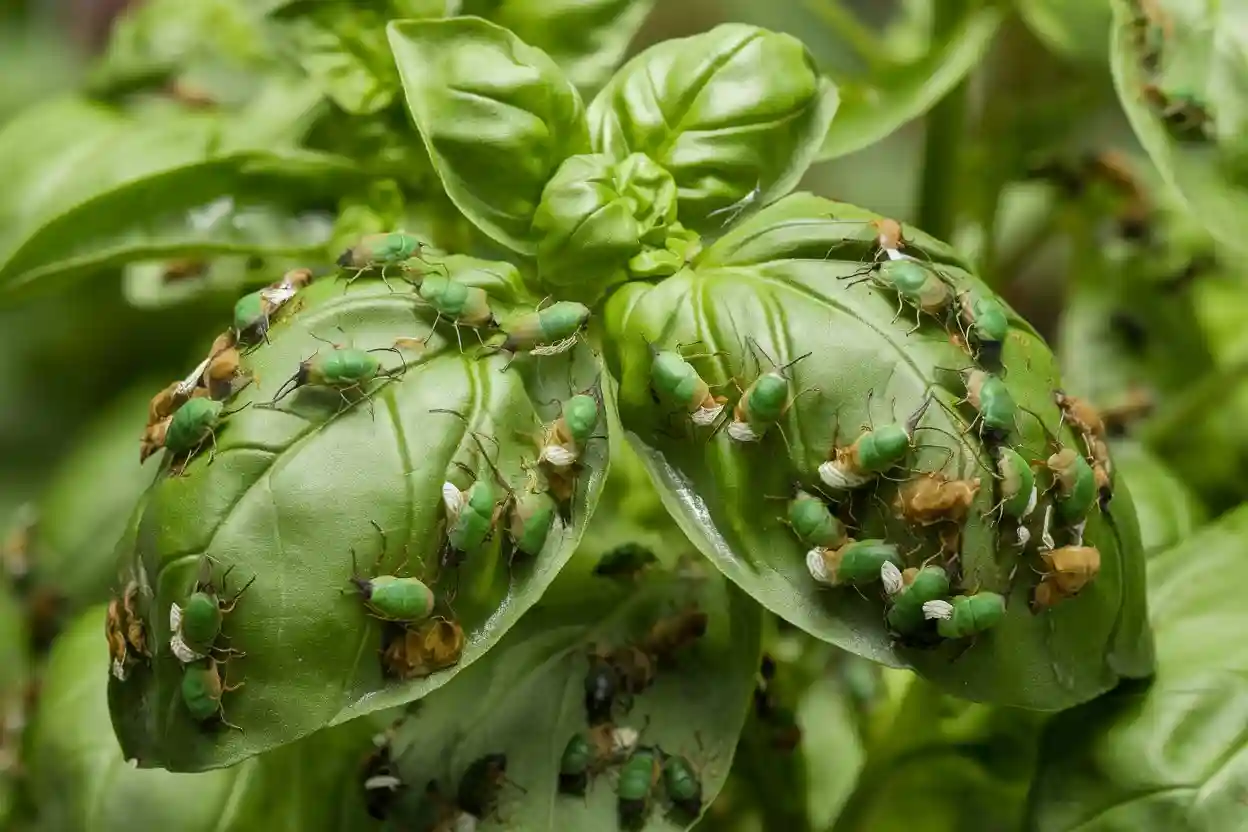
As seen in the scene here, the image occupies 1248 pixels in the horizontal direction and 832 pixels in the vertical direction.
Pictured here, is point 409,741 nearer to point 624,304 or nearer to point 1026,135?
point 624,304

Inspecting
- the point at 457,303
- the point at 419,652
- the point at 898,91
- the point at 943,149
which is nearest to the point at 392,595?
the point at 419,652

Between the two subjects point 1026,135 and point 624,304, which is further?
point 1026,135

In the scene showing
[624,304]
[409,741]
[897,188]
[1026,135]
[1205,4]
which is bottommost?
[897,188]

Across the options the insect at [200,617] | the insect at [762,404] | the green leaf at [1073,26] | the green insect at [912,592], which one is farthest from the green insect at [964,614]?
the green leaf at [1073,26]

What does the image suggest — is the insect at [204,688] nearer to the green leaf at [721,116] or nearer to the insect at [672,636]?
the insect at [672,636]

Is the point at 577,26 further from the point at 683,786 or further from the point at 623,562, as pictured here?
the point at 683,786

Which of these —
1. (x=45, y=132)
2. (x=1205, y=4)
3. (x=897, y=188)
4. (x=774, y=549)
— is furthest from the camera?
(x=897, y=188)

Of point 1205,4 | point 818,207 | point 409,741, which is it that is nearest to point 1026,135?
point 1205,4
